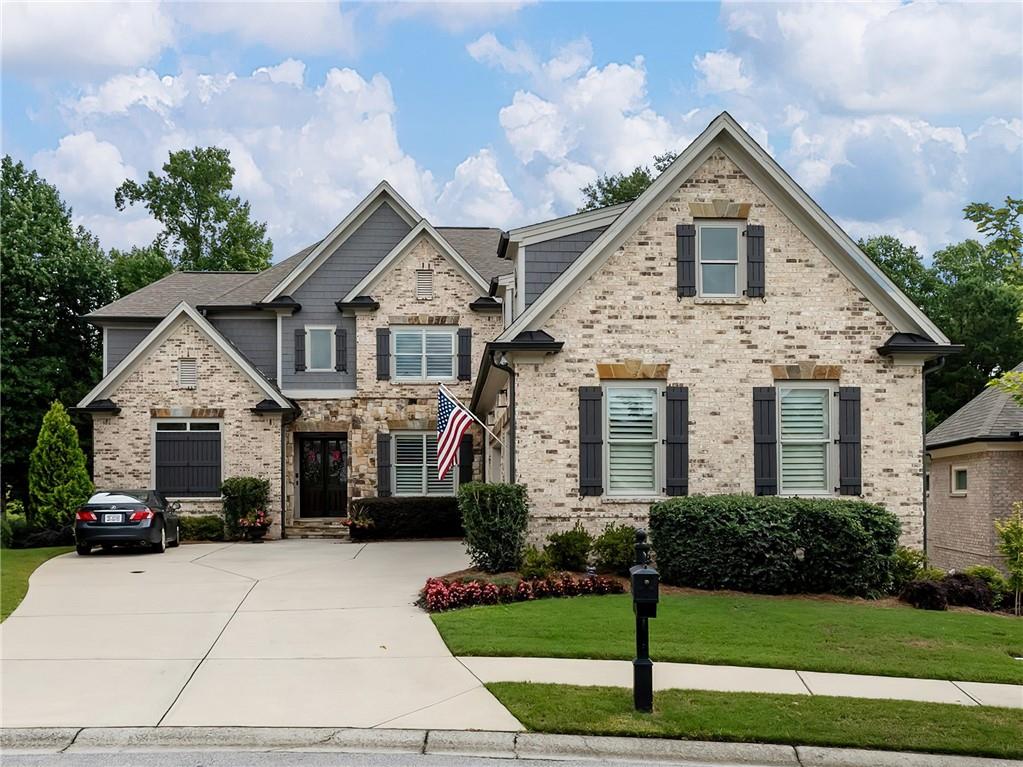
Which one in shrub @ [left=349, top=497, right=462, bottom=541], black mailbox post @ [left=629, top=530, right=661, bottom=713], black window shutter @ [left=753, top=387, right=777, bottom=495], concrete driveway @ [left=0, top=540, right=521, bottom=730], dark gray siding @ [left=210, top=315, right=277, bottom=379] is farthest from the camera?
dark gray siding @ [left=210, top=315, right=277, bottom=379]

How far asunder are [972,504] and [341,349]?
52.5 ft

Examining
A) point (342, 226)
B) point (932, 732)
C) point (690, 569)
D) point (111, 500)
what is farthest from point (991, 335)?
point (932, 732)

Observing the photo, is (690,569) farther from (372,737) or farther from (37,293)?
(37,293)

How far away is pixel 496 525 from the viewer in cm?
1512

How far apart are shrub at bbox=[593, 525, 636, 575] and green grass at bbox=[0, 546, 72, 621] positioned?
26.7ft

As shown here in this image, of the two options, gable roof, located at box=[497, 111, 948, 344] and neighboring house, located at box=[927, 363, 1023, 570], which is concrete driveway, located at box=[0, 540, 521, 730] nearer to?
gable roof, located at box=[497, 111, 948, 344]

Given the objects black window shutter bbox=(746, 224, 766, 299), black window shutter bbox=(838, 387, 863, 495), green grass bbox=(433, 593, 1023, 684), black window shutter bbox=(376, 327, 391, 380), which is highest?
black window shutter bbox=(746, 224, 766, 299)

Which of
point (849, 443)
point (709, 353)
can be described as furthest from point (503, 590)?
point (849, 443)

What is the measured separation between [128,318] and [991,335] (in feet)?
103

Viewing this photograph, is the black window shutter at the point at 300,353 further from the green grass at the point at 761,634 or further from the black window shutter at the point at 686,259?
the green grass at the point at 761,634

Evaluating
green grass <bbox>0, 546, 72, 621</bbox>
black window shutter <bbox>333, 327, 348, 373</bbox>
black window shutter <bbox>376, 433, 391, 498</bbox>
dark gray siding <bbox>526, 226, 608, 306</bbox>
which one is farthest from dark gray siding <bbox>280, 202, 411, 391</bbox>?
dark gray siding <bbox>526, 226, 608, 306</bbox>

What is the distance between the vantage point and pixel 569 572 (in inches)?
595

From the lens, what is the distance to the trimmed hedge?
45.8 feet

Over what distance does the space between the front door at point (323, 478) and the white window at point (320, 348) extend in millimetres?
2314
